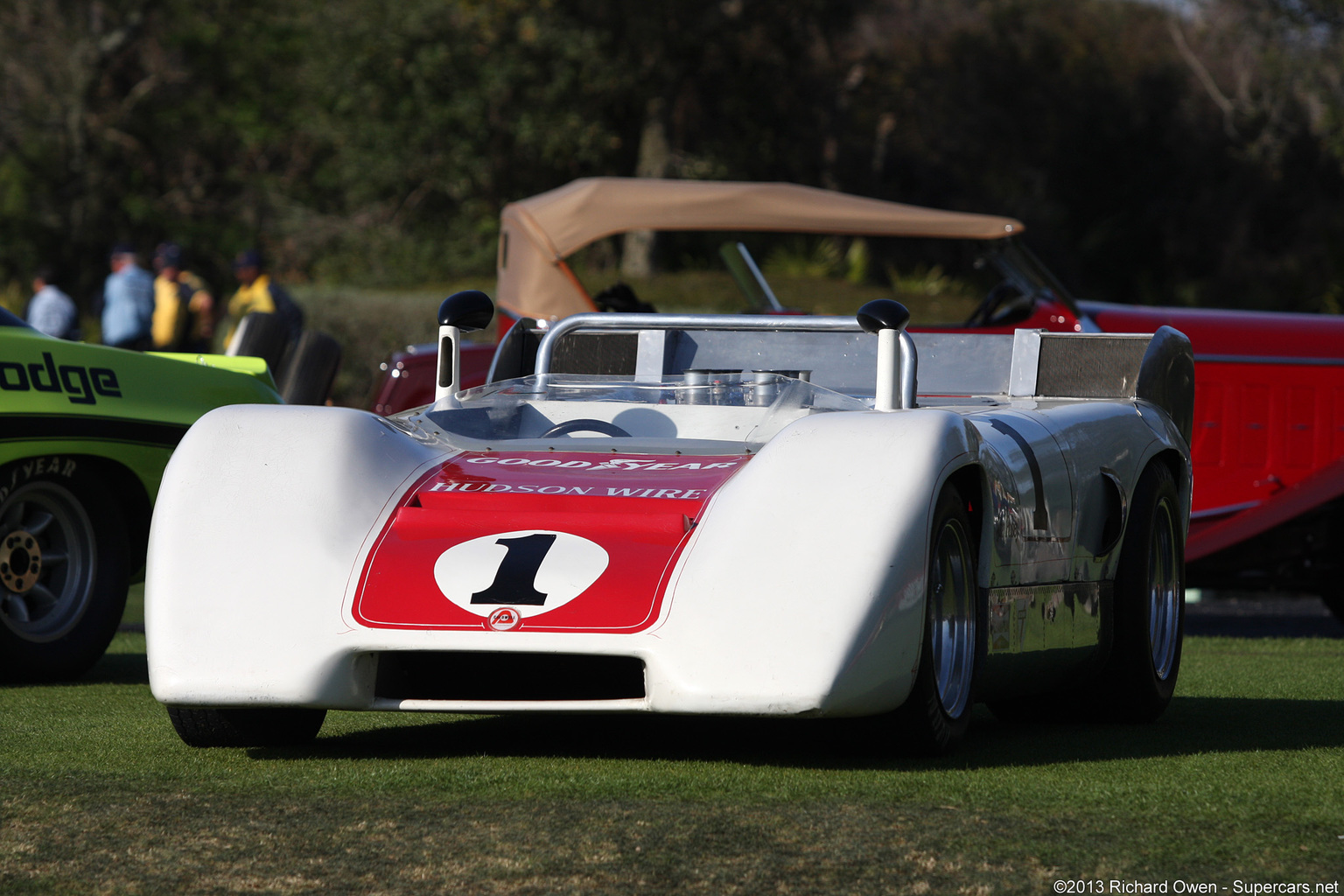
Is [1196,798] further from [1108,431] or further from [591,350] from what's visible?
[591,350]

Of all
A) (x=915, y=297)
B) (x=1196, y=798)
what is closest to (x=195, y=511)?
(x=1196, y=798)

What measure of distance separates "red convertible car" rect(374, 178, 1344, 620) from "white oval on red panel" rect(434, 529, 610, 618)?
4981 millimetres

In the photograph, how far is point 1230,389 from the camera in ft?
30.0

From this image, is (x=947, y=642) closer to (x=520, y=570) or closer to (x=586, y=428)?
(x=520, y=570)

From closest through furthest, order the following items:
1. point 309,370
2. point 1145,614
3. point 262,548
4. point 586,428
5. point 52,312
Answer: point 262,548 < point 586,428 < point 1145,614 < point 309,370 < point 52,312

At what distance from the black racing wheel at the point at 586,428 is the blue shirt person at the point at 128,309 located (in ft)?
32.7

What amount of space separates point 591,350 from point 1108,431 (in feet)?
6.63

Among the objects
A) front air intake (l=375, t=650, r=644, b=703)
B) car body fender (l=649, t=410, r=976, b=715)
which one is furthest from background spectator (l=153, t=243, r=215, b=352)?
car body fender (l=649, t=410, r=976, b=715)

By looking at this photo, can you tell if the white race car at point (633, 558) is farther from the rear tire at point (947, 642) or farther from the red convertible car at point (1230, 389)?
the red convertible car at point (1230, 389)

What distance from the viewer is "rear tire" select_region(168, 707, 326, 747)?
14.1 feet

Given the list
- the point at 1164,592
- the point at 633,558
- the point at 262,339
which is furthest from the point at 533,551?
the point at 262,339

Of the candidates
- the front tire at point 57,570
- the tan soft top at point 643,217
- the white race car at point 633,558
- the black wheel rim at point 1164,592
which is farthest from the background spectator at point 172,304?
the black wheel rim at point 1164,592

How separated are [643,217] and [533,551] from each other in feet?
21.0

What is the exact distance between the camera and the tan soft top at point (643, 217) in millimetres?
10039
